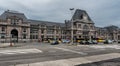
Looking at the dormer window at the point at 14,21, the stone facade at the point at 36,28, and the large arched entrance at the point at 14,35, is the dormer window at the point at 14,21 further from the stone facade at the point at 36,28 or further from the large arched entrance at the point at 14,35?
the large arched entrance at the point at 14,35

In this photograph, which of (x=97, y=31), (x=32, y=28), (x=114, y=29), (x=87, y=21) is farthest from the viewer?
(x=114, y=29)

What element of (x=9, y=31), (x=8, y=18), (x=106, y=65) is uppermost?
(x=8, y=18)

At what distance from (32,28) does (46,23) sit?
34.0 ft

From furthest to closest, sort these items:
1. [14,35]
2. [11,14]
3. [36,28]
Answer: [36,28], [11,14], [14,35]

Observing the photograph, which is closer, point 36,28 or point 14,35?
point 14,35

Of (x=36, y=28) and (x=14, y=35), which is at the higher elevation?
(x=36, y=28)

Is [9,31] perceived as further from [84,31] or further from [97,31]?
[97,31]

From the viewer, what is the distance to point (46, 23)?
81688mm

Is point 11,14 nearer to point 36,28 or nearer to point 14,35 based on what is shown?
point 14,35

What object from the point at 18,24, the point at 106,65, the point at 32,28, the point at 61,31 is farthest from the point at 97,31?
the point at 106,65

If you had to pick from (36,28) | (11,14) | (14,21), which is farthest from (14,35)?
(36,28)

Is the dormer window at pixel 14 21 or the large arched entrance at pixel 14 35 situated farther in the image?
the dormer window at pixel 14 21

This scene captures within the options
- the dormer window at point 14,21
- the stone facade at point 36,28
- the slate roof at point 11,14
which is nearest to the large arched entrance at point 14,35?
the stone facade at point 36,28

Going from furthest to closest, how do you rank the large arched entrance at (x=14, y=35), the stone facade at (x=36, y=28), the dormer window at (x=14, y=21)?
the dormer window at (x=14, y=21) → the large arched entrance at (x=14, y=35) → the stone facade at (x=36, y=28)
